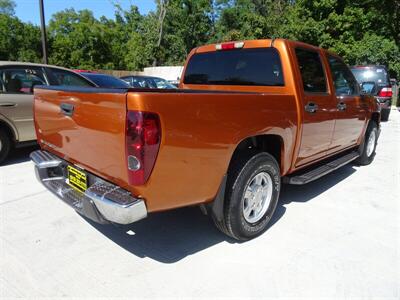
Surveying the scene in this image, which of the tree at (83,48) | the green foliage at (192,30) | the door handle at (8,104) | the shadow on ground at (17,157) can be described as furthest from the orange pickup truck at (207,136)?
the tree at (83,48)

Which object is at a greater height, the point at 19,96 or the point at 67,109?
the point at 67,109

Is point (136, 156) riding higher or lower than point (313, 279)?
higher

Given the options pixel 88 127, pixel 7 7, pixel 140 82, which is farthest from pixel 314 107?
pixel 7 7

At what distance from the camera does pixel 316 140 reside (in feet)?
13.4

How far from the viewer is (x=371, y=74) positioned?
1229 centimetres

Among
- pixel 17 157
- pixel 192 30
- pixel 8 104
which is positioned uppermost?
pixel 192 30

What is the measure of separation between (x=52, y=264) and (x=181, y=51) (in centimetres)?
4394

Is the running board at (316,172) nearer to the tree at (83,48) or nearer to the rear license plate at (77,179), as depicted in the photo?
the rear license plate at (77,179)

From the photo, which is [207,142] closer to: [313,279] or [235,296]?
[235,296]

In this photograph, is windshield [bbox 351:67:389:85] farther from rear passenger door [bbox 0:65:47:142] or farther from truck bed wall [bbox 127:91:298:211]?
truck bed wall [bbox 127:91:298:211]

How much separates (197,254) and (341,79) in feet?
10.4

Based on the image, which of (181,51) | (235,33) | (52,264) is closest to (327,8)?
(235,33)

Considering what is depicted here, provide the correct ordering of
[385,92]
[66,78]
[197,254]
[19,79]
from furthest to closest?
[385,92], [66,78], [19,79], [197,254]

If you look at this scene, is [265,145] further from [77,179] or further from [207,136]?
[77,179]
